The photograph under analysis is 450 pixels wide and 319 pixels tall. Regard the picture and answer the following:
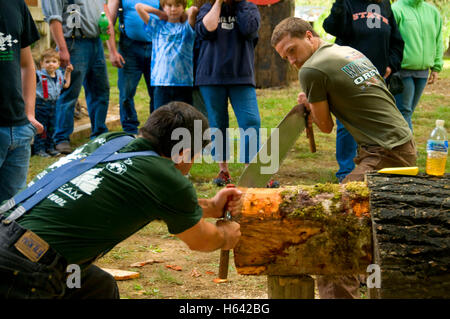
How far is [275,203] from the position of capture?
10.2ft

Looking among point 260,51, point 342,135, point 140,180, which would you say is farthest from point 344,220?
point 260,51

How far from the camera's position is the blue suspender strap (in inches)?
98.2

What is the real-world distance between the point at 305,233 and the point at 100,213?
1.12m

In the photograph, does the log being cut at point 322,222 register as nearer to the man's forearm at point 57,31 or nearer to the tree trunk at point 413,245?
the tree trunk at point 413,245

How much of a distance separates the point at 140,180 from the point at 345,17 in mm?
3935

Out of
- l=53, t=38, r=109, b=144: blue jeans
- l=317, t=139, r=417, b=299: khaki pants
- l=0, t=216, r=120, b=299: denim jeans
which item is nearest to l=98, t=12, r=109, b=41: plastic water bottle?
l=53, t=38, r=109, b=144: blue jeans

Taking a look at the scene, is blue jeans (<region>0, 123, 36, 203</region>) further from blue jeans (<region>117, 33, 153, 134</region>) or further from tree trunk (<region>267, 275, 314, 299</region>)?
blue jeans (<region>117, 33, 153, 134</region>)

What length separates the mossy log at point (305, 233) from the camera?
3.06m

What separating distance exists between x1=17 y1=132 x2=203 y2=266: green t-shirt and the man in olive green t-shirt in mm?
1671

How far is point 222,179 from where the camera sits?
6258mm

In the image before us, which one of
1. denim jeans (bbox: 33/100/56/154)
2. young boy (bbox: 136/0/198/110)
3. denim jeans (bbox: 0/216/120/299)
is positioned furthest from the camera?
denim jeans (bbox: 33/100/56/154)

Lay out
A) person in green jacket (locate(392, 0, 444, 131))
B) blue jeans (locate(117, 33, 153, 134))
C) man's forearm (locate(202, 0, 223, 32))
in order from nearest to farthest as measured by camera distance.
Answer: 1. man's forearm (locate(202, 0, 223, 32))
2. person in green jacket (locate(392, 0, 444, 131))
3. blue jeans (locate(117, 33, 153, 134))

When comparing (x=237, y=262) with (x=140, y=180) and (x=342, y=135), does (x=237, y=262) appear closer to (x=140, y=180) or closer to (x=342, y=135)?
(x=140, y=180)

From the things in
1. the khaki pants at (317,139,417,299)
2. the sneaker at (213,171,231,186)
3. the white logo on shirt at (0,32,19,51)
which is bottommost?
the sneaker at (213,171,231,186)
